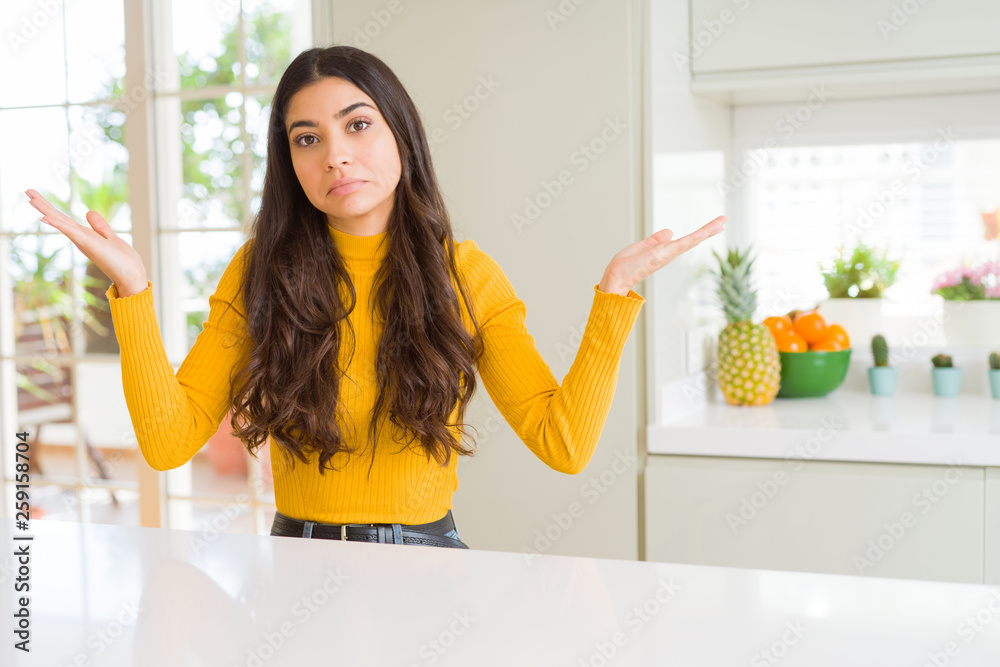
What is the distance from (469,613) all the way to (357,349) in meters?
0.56

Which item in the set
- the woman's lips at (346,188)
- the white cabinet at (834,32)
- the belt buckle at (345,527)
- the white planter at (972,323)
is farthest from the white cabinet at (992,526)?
the woman's lips at (346,188)

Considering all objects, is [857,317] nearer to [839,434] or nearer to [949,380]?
[949,380]

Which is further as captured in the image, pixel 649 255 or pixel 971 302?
pixel 971 302

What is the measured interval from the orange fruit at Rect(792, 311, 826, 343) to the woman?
3.67 ft

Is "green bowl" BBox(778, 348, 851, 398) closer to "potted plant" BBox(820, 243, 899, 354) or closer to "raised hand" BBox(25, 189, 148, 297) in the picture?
"potted plant" BBox(820, 243, 899, 354)

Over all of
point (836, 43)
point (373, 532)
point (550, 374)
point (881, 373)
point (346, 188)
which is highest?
point (836, 43)

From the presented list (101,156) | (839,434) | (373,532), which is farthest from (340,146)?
(101,156)

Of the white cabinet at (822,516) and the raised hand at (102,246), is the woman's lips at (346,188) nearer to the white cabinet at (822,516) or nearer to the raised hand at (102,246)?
the raised hand at (102,246)

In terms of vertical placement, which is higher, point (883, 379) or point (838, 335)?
point (838, 335)

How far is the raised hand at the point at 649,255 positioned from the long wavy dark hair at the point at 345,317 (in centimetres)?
24

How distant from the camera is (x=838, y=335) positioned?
2.04 meters

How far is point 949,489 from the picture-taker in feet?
5.06

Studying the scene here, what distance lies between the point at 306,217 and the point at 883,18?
4.25ft

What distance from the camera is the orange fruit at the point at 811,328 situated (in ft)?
6.70
